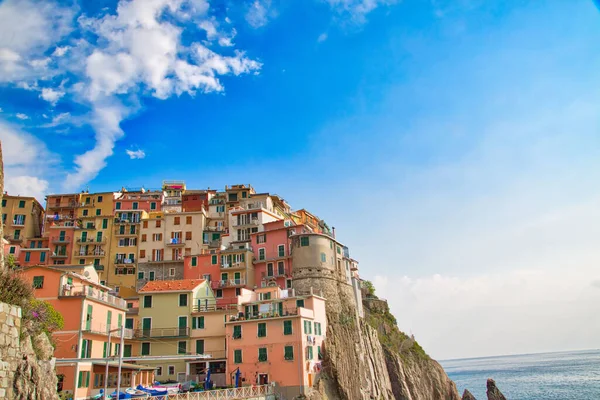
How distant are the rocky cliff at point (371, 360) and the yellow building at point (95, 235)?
123 feet

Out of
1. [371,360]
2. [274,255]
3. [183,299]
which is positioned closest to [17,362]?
[183,299]

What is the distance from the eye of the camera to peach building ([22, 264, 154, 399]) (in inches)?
1339

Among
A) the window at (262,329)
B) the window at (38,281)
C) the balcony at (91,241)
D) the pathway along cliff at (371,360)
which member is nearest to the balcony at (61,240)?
the balcony at (91,241)

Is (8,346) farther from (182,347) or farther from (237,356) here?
(182,347)

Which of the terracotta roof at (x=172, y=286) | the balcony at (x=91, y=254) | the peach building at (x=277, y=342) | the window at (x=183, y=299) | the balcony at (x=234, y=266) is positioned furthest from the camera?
the balcony at (x=91, y=254)

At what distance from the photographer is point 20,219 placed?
7844 cm

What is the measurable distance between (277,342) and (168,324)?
43.3 feet

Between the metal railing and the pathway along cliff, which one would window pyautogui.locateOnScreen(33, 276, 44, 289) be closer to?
the metal railing

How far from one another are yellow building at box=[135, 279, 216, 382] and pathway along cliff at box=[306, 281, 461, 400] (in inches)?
567

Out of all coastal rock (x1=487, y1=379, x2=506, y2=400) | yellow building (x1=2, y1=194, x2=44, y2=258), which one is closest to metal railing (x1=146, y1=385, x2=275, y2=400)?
coastal rock (x1=487, y1=379, x2=506, y2=400)

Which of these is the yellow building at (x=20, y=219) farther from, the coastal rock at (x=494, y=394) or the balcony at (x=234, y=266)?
the coastal rock at (x=494, y=394)

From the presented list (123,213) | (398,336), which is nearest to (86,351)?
(123,213)

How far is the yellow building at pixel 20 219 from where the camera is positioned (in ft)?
251

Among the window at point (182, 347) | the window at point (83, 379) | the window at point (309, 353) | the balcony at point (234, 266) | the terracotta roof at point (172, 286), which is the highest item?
the balcony at point (234, 266)
